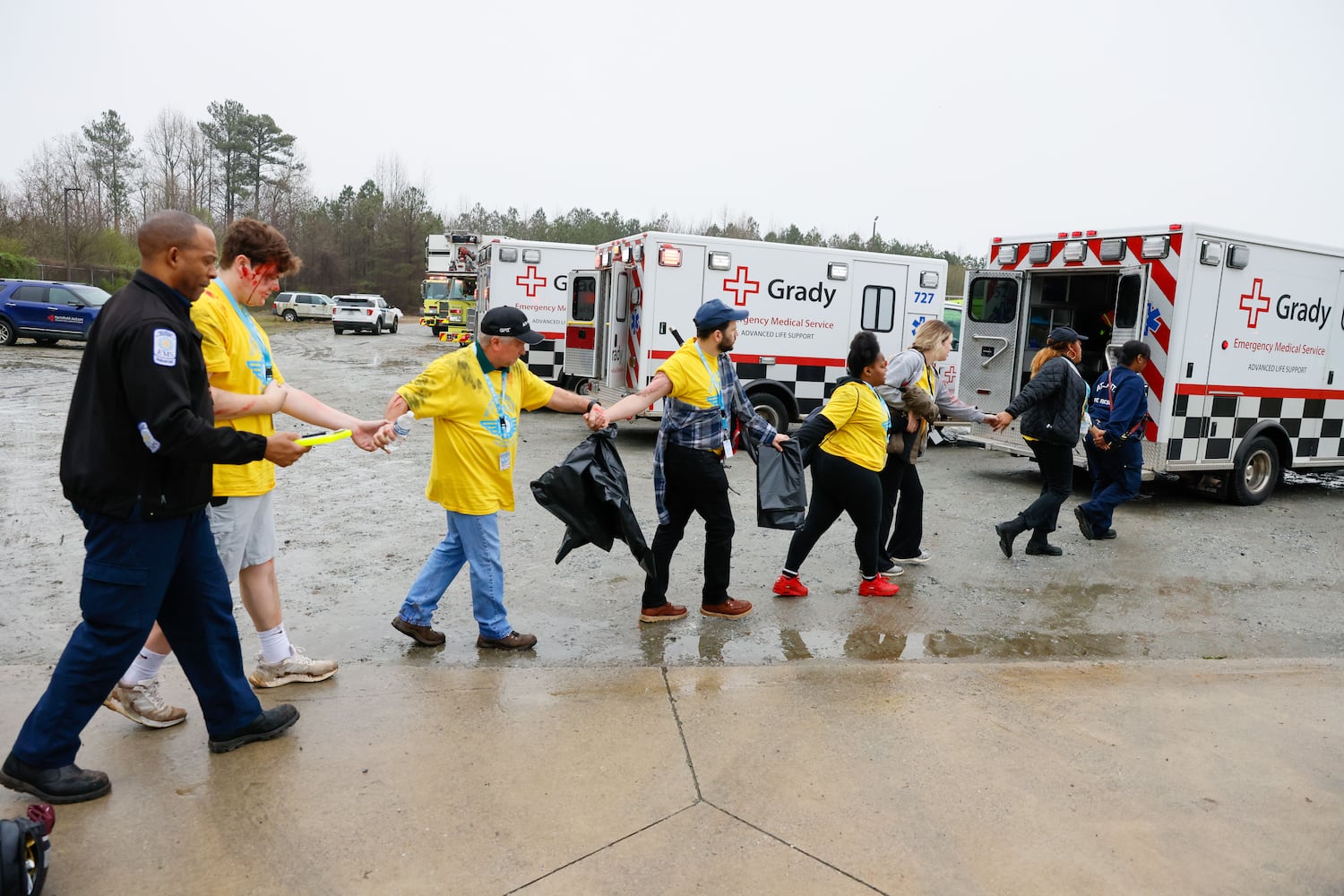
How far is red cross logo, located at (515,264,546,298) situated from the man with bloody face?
1081cm

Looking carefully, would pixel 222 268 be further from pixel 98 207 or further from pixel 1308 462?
pixel 98 207

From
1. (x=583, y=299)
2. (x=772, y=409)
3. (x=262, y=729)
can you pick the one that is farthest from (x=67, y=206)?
(x=262, y=729)

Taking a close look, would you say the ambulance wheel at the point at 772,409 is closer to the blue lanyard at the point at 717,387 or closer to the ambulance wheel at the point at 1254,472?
the ambulance wheel at the point at 1254,472

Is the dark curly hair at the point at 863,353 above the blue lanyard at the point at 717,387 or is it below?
above

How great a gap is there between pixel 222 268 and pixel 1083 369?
31.5ft

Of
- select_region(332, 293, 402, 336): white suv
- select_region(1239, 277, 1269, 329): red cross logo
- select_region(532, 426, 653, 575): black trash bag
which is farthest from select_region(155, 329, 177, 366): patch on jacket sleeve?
select_region(332, 293, 402, 336): white suv

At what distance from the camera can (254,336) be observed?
3494 millimetres

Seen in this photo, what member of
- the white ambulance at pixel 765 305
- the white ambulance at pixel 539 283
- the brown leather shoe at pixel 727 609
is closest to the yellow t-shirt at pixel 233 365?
the brown leather shoe at pixel 727 609

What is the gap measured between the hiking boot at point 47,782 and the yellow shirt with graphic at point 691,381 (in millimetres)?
2928

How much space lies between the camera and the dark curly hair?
5273 mm

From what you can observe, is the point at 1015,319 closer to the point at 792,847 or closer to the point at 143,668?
the point at 792,847

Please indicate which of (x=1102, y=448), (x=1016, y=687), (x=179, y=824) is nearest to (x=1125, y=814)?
(x=1016, y=687)

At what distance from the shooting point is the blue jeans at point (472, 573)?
165 inches

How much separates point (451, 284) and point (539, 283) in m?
18.8
